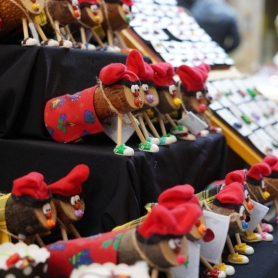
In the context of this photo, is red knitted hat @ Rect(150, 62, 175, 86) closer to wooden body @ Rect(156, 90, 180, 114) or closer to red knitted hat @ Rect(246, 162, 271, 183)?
wooden body @ Rect(156, 90, 180, 114)

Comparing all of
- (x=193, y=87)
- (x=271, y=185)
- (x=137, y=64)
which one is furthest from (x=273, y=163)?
(x=137, y=64)

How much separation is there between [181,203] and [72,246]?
23 cm

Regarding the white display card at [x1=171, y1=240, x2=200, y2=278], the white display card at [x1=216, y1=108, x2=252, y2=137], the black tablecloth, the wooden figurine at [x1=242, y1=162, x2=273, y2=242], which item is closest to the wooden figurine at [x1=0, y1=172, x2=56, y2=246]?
the black tablecloth

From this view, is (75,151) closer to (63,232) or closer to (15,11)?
(63,232)

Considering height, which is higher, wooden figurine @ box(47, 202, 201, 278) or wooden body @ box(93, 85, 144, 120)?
wooden body @ box(93, 85, 144, 120)

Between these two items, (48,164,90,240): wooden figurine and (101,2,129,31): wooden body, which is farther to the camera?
(101,2,129,31): wooden body

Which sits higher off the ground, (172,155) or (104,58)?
(104,58)

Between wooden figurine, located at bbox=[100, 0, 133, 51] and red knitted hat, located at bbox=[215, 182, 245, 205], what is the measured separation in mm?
629

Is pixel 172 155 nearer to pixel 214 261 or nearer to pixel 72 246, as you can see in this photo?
pixel 214 261

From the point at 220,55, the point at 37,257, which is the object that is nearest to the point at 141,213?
the point at 37,257

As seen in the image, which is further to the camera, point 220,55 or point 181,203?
point 220,55

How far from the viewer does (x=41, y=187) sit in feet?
3.67

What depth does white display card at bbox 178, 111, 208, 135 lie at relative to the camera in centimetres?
160

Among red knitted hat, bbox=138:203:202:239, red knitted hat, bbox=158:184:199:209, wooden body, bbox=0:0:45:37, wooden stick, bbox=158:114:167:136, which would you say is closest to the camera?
red knitted hat, bbox=138:203:202:239
